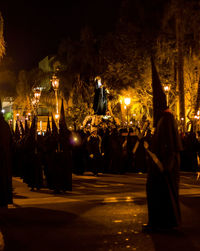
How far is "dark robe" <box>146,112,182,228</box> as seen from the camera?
23.4 ft

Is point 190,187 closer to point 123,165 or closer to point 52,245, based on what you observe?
point 123,165

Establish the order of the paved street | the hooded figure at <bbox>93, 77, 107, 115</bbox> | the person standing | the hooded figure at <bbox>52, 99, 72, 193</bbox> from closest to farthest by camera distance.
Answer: the paved street < the hooded figure at <bbox>52, 99, 72, 193</bbox> < the person standing < the hooded figure at <bbox>93, 77, 107, 115</bbox>

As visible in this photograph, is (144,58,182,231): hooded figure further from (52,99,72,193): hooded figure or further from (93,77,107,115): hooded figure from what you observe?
(93,77,107,115): hooded figure

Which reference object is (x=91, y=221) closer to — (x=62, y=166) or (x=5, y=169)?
(x=5, y=169)

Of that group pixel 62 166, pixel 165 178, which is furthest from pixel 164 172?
pixel 62 166

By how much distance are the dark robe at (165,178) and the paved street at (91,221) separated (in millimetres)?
299

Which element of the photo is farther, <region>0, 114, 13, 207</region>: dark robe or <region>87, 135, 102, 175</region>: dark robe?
<region>87, 135, 102, 175</region>: dark robe

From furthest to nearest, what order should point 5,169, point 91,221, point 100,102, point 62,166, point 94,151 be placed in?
point 100,102
point 94,151
point 62,166
point 91,221
point 5,169

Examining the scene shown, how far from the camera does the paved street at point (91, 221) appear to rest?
6699mm

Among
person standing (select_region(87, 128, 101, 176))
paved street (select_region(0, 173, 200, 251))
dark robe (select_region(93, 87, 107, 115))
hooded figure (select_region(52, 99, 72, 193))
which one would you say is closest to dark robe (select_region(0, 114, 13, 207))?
paved street (select_region(0, 173, 200, 251))

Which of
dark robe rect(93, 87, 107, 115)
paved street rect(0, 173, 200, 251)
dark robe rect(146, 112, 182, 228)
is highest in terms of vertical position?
dark robe rect(93, 87, 107, 115)

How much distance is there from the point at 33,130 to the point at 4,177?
22.3 feet

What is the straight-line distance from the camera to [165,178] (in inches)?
284

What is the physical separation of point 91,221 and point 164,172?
6.66ft
